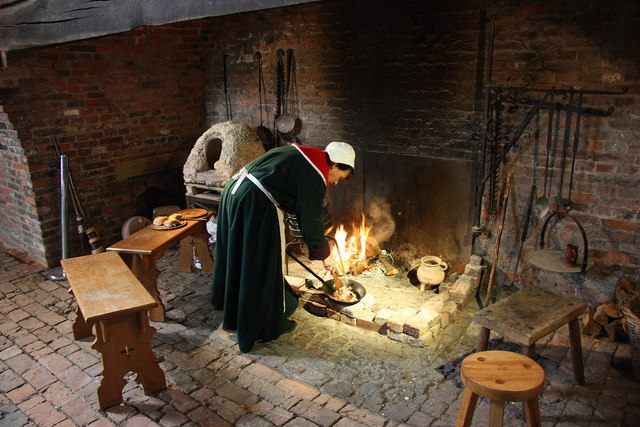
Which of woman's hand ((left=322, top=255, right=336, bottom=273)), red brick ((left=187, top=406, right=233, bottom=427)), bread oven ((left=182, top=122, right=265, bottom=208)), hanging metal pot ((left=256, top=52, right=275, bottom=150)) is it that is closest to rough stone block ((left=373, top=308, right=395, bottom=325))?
woman's hand ((left=322, top=255, right=336, bottom=273))

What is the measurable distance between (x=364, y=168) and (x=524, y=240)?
2.05 metres

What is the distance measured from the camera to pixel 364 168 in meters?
6.33

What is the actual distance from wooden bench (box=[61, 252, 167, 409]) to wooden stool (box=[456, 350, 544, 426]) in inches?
92.0

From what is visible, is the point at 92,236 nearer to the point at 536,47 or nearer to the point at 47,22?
the point at 47,22

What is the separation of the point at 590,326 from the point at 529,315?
1.31 m

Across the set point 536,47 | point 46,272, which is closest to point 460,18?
point 536,47

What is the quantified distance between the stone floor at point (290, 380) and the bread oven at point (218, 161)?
185cm

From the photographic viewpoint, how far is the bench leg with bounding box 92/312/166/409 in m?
3.88

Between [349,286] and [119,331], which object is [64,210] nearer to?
[119,331]

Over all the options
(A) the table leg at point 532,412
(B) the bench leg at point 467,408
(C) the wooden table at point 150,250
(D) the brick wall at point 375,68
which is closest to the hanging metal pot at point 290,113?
(D) the brick wall at point 375,68

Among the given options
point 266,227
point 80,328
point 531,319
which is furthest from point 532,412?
point 80,328

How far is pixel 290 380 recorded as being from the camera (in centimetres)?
424

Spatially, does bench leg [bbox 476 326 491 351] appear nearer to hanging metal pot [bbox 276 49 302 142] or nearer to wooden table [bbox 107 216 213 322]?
wooden table [bbox 107 216 213 322]

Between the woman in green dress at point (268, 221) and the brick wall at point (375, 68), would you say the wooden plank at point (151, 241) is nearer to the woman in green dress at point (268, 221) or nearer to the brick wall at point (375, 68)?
the woman in green dress at point (268, 221)
